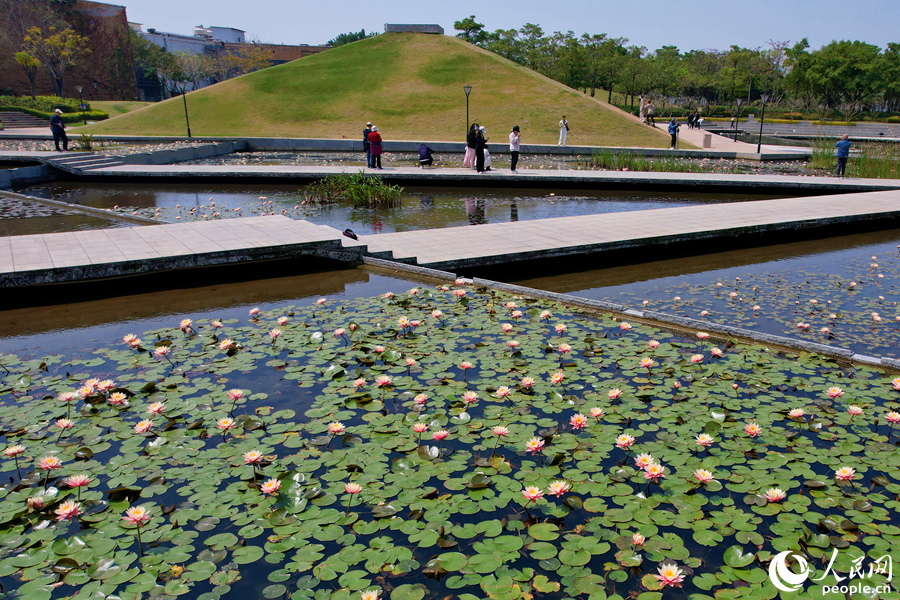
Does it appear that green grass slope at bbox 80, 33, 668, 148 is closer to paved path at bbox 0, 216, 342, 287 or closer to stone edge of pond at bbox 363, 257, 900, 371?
paved path at bbox 0, 216, 342, 287

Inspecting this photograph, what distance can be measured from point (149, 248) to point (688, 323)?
6708 mm

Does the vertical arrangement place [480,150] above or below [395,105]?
below

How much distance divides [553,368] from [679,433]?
1202 millimetres

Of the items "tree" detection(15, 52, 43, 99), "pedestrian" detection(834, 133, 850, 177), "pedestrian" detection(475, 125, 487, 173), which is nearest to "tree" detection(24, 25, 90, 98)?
"tree" detection(15, 52, 43, 99)

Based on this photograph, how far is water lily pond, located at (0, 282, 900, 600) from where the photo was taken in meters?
2.69

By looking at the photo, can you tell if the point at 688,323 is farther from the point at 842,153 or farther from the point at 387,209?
the point at 842,153

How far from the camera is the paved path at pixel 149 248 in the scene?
272 inches

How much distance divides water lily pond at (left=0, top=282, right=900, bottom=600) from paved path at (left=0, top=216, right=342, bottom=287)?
197cm

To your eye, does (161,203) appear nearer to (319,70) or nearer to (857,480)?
(857,480)

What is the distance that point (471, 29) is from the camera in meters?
72.4

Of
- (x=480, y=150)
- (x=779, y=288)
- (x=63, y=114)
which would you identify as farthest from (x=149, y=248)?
(x=63, y=114)

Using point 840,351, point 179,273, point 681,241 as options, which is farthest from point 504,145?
point 840,351

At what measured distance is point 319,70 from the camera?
143ft

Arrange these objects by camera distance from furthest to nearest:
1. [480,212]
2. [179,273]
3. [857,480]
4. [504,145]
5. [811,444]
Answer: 1. [504,145]
2. [480,212]
3. [179,273]
4. [811,444]
5. [857,480]
